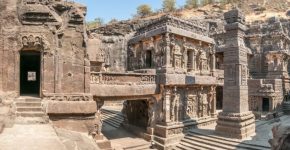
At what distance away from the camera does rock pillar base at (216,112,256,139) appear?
12656mm

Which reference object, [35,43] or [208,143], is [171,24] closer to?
[208,143]

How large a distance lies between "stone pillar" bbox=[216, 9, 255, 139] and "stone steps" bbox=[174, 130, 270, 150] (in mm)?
570

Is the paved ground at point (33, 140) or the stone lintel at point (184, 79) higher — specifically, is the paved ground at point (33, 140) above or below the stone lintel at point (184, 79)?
below

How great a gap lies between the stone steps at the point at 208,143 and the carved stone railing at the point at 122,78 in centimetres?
390

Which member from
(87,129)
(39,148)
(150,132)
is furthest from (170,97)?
(39,148)

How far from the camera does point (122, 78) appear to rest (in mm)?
13188

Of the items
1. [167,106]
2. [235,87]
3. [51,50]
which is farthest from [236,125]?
[51,50]

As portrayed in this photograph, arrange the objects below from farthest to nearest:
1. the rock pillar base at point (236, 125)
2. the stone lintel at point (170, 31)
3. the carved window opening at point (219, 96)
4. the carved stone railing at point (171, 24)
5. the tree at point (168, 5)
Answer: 1. the tree at point (168, 5)
2. the carved window opening at point (219, 96)
3. the carved stone railing at point (171, 24)
4. the stone lintel at point (170, 31)
5. the rock pillar base at point (236, 125)

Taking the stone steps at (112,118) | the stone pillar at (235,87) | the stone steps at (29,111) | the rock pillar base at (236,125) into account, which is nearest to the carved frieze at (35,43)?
the stone steps at (29,111)

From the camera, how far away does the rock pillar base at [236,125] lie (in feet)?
41.5

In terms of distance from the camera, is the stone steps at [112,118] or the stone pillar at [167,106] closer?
the stone pillar at [167,106]

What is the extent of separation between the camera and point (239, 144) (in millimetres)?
12000

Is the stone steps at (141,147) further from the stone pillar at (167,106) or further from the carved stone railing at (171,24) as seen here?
the carved stone railing at (171,24)

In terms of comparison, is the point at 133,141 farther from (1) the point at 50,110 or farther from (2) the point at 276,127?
(2) the point at 276,127
